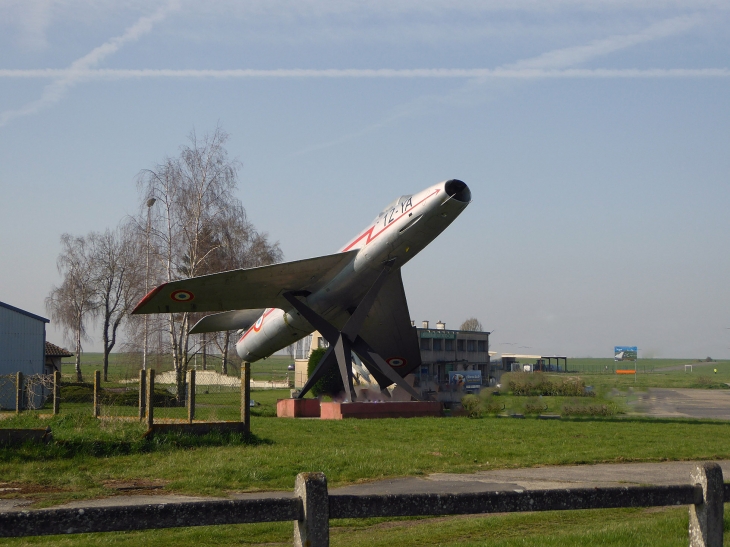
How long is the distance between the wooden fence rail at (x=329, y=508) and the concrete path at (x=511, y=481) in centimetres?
584

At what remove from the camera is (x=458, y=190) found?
19422 millimetres

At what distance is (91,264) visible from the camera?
58.2 metres

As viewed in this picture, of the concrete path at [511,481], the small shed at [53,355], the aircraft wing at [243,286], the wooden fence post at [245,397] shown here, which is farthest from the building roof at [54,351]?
the concrete path at [511,481]

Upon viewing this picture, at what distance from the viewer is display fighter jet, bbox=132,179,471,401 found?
66.6 ft

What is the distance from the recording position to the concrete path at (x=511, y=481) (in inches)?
406

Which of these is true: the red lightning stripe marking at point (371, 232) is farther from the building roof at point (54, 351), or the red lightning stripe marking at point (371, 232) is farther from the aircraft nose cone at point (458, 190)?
the building roof at point (54, 351)

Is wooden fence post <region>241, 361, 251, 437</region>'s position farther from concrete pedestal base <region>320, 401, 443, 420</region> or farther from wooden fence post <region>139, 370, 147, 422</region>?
concrete pedestal base <region>320, 401, 443, 420</region>

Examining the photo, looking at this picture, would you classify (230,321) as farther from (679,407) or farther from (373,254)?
(679,407)

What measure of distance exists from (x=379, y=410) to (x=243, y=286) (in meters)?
6.31

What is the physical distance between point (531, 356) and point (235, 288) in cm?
7339

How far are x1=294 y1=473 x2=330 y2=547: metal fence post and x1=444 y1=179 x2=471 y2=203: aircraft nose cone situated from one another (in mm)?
15750

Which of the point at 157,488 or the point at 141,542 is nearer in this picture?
the point at 141,542

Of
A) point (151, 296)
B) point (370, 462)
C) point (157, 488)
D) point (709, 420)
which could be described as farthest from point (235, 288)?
point (709, 420)

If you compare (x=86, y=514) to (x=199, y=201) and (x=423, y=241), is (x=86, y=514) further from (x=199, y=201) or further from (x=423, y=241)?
(x=199, y=201)
